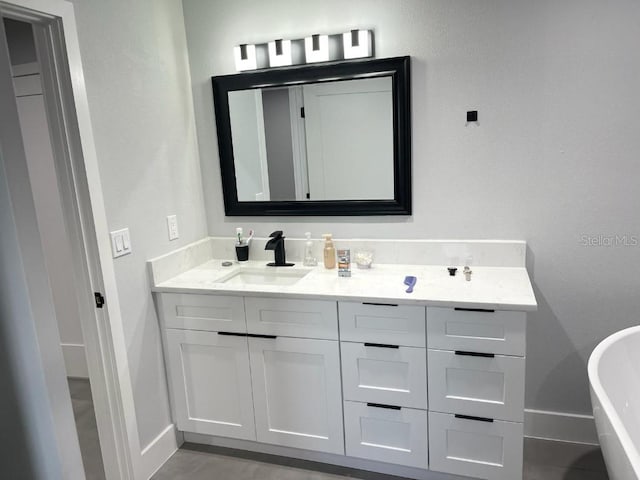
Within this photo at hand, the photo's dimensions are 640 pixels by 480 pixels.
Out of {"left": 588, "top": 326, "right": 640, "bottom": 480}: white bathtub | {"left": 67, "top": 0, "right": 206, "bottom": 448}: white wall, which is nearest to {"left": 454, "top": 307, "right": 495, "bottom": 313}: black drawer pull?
{"left": 588, "top": 326, "right": 640, "bottom": 480}: white bathtub

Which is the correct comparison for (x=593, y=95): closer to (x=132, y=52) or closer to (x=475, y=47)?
(x=475, y=47)

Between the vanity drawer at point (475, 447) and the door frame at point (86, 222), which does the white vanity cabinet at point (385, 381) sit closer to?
the vanity drawer at point (475, 447)

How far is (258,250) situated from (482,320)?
4.40 feet

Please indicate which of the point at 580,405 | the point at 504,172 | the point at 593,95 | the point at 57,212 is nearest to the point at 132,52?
the point at 57,212

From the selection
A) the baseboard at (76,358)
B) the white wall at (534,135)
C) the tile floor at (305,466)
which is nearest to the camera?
the white wall at (534,135)

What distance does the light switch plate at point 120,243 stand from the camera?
6.65 ft

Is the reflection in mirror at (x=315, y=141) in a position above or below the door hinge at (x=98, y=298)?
above

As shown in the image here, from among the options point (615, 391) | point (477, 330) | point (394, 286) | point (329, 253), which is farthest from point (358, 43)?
point (615, 391)

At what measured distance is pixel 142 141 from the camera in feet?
7.23

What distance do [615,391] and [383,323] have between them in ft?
3.13

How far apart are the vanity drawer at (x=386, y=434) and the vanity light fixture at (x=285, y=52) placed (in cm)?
171

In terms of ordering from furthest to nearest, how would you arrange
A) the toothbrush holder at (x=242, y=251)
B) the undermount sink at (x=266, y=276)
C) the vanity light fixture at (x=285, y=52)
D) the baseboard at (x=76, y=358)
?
the baseboard at (x=76, y=358) < the toothbrush holder at (x=242, y=251) < the undermount sink at (x=266, y=276) < the vanity light fixture at (x=285, y=52)

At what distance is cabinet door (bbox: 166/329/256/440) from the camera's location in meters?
2.27

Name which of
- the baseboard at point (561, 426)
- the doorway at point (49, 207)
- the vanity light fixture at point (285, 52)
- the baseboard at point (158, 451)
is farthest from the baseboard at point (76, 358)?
the baseboard at point (561, 426)
